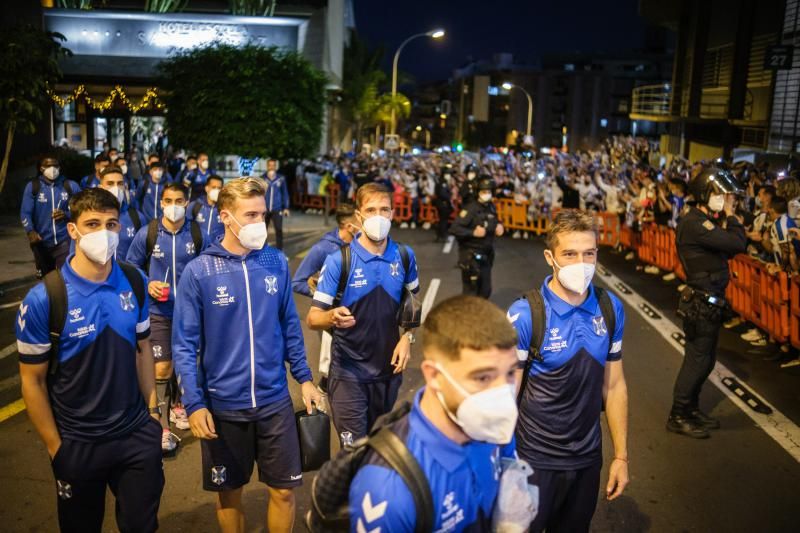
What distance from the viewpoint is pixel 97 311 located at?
12.2ft

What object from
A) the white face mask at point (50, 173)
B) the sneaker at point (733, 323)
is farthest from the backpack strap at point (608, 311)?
the white face mask at point (50, 173)

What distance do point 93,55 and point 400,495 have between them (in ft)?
103

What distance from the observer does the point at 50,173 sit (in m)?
10.4

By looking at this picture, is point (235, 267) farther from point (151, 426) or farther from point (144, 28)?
point (144, 28)

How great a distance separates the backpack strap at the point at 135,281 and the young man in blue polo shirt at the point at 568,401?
1972mm

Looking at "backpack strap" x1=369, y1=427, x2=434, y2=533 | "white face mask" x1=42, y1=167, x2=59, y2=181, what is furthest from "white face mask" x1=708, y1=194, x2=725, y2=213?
"white face mask" x1=42, y1=167, x2=59, y2=181

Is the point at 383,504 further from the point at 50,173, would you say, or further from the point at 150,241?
the point at 50,173

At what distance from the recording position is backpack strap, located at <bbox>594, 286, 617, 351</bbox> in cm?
376

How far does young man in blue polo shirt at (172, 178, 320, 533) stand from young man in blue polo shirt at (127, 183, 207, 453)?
2.42 m

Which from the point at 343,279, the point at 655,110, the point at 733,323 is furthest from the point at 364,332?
the point at 655,110

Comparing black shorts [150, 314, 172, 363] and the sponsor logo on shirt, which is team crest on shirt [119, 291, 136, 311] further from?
black shorts [150, 314, 172, 363]

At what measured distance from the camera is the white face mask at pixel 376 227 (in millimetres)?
5012

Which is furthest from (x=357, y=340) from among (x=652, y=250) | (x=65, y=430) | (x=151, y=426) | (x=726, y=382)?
(x=652, y=250)

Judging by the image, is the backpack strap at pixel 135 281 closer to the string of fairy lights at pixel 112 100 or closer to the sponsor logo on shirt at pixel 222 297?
the sponsor logo on shirt at pixel 222 297
